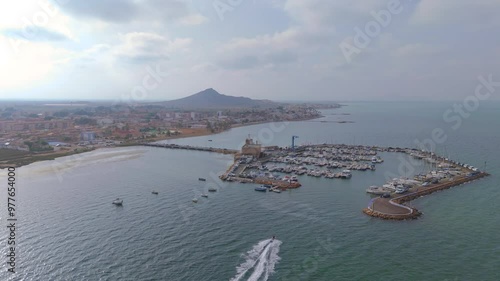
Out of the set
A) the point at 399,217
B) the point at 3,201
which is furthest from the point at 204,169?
the point at 399,217

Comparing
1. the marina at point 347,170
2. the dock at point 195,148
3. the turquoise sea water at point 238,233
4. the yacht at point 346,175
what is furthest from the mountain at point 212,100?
the turquoise sea water at point 238,233

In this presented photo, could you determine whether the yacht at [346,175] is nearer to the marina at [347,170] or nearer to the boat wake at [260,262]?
the marina at [347,170]

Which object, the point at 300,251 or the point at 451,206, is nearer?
the point at 300,251

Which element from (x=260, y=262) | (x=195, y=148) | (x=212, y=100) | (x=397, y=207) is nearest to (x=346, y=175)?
(x=397, y=207)

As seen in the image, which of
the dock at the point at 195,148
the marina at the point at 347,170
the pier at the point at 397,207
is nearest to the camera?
the pier at the point at 397,207

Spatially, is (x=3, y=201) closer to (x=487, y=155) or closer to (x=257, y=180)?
(x=257, y=180)

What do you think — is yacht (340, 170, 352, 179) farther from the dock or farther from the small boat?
the small boat

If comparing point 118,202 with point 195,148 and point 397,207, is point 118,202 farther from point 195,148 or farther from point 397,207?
point 195,148
